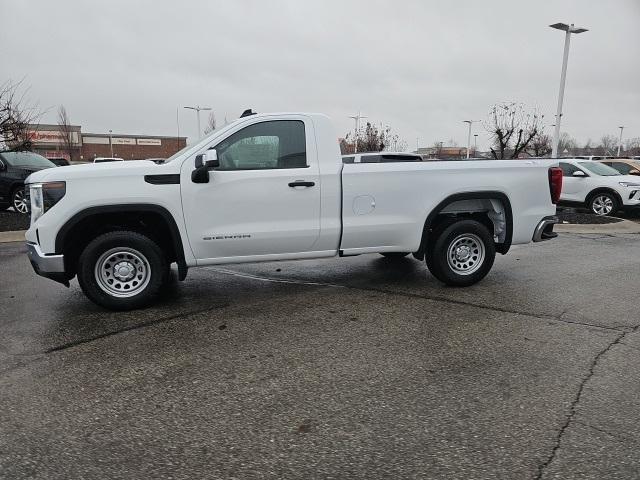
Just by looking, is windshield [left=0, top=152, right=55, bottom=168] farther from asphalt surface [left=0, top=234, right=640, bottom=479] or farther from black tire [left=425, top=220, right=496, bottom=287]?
black tire [left=425, top=220, right=496, bottom=287]

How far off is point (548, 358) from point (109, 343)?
144 inches

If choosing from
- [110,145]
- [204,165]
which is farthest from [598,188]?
[110,145]

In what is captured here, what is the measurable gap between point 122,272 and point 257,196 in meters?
1.59

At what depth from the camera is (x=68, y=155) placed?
64188mm

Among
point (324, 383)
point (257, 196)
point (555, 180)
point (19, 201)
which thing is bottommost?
point (324, 383)

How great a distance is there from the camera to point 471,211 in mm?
6281

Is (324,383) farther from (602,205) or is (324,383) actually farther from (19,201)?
(602,205)

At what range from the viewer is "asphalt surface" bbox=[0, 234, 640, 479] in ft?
8.93

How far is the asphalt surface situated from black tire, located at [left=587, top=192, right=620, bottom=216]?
8.82 metres

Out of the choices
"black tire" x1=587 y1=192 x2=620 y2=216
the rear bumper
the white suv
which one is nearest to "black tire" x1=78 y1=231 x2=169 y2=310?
the rear bumper

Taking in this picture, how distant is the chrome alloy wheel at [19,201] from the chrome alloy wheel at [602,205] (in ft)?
49.8

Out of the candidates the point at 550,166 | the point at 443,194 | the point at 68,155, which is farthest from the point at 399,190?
the point at 68,155

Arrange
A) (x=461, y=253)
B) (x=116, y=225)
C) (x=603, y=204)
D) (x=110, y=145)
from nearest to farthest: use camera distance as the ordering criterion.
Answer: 1. (x=116, y=225)
2. (x=461, y=253)
3. (x=603, y=204)
4. (x=110, y=145)

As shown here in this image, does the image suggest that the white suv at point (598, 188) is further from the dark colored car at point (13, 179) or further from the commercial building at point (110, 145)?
the commercial building at point (110, 145)
